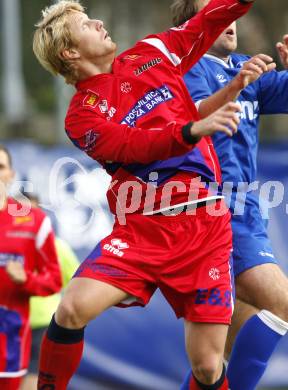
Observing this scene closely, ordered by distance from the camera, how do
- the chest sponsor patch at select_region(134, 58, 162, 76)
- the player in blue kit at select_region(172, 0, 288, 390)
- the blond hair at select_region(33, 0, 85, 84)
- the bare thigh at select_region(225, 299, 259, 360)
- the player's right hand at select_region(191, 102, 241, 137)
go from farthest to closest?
the bare thigh at select_region(225, 299, 259, 360) → the player in blue kit at select_region(172, 0, 288, 390) → the blond hair at select_region(33, 0, 85, 84) → the chest sponsor patch at select_region(134, 58, 162, 76) → the player's right hand at select_region(191, 102, 241, 137)

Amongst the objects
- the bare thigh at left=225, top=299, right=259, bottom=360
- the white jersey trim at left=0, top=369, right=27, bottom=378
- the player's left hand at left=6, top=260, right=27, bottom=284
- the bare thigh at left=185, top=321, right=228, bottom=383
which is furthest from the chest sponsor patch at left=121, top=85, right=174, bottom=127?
the white jersey trim at left=0, top=369, right=27, bottom=378

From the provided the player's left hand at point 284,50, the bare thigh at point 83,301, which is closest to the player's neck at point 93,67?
the player's left hand at point 284,50

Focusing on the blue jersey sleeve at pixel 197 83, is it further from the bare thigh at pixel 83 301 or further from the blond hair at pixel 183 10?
the bare thigh at pixel 83 301

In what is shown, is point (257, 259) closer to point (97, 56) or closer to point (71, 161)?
point (97, 56)

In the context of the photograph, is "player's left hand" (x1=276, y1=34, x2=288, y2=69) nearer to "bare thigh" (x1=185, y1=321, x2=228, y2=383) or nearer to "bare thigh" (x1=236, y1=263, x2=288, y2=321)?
"bare thigh" (x1=236, y1=263, x2=288, y2=321)

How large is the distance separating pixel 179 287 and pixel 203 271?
0.14 meters

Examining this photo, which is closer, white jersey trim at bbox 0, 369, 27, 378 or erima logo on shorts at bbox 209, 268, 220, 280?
erima logo on shorts at bbox 209, 268, 220, 280

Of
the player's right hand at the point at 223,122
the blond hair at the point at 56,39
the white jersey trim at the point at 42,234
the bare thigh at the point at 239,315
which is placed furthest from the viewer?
the white jersey trim at the point at 42,234

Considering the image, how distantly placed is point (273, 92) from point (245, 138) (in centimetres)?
33

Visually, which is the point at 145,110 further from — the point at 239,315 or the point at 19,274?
the point at 19,274

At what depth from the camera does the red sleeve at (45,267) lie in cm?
691

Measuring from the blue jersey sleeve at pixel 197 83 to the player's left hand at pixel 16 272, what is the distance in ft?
6.48

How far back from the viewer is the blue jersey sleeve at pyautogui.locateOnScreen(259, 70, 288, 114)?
18.6ft

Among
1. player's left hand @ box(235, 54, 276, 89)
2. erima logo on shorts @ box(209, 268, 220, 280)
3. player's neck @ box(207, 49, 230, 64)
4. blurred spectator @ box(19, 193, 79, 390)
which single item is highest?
player's left hand @ box(235, 54, 276, 89)
